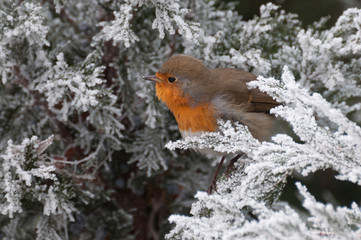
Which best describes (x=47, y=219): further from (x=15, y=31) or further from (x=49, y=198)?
(x=15, y=31)

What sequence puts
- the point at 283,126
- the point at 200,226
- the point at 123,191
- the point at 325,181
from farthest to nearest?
the point at 325,181
the point at 283,126
the point at 123,191
the point at 200,226

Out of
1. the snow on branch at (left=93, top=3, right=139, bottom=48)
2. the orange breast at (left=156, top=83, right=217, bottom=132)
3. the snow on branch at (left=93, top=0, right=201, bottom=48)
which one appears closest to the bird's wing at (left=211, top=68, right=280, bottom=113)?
the orange breast at (left=156, top=83, right=217, bottom=132)

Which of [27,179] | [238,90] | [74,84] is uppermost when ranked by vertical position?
[238,90]

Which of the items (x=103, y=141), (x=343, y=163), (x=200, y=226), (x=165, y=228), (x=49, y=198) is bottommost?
(x=200, y=226)

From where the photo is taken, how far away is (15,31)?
6.90 ft

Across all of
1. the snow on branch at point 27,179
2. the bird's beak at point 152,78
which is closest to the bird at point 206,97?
the bird's beak at point 152,78

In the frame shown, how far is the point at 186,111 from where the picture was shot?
2.37m

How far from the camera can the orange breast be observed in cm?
232

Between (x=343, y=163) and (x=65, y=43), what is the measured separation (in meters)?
1.76

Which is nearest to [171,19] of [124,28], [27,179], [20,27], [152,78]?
[124,28]

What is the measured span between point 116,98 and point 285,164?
1.09 m

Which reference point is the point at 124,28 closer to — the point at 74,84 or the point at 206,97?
the point at 74,84

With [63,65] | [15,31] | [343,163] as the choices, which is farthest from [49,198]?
[343,163]

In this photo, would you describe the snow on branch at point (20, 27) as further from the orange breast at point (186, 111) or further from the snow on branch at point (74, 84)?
the orange breast at point (186, 111)
